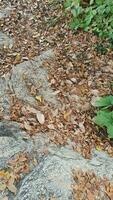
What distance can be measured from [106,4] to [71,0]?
0.88 metres

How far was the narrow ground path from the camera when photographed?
436cm

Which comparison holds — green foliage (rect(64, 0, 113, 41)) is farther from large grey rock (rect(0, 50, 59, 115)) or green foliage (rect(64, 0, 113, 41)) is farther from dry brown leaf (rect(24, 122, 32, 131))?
dry brown leaf (rect(24, 122, 32, 131))

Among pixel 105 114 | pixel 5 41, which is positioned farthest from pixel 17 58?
pixel 105 114

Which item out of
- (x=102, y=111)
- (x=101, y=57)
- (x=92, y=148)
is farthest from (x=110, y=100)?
(x=101, y=57)

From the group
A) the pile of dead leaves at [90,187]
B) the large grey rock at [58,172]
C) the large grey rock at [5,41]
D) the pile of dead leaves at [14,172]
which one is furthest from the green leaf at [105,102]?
the large grey rock at [5,41]

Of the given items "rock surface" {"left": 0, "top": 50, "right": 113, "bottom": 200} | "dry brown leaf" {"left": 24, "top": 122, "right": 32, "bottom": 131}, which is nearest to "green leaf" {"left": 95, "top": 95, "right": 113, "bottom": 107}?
"rock surface" {"left": 0, "top": 50, "right": 113, "bottom": 200}

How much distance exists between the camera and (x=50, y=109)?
541 centimetres

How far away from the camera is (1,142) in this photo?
4.75 metres

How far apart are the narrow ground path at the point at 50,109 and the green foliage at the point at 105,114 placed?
0.51 feet

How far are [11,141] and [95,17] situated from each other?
136 inches

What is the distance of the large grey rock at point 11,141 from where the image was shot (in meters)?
4.61

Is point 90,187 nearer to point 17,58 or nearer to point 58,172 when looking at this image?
point 58,172

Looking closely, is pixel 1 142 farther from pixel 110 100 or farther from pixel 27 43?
pixel 27 43

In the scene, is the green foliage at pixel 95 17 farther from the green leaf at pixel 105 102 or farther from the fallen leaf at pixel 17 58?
the green leaf at pixel 105 102
